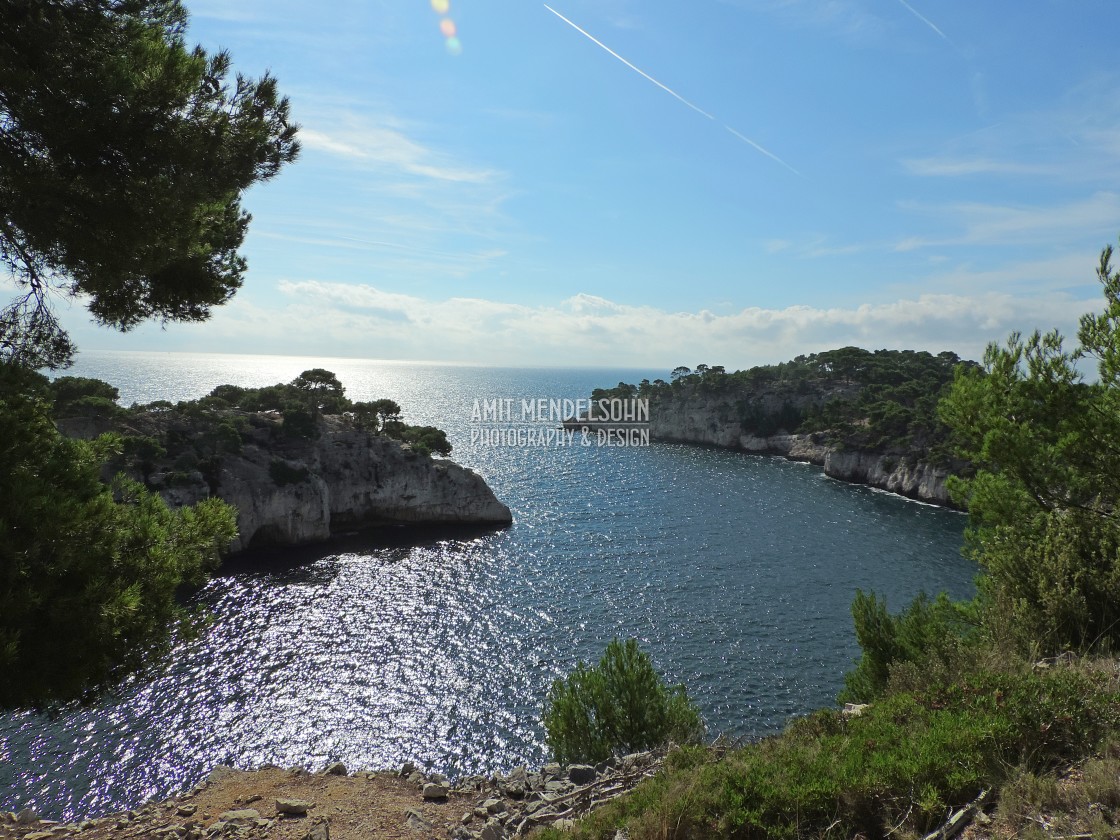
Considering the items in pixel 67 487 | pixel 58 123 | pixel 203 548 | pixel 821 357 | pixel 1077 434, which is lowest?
pixel 203 548

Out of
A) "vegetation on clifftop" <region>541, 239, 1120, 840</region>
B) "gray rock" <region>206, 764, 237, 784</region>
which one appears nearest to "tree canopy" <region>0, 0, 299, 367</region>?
"vegetation on clifftop" <region>541, 239, 1120, 840</region>

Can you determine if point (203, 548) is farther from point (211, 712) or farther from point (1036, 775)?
point (211, 712)

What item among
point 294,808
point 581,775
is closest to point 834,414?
point 581,775

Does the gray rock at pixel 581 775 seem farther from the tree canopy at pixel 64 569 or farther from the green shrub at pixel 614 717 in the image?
the tree canopy at pixel 64 569

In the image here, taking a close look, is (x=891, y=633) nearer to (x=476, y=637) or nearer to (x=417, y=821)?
(x=417, y=821)

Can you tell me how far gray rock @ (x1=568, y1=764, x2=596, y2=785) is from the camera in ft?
38.5

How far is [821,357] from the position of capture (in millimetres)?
128875

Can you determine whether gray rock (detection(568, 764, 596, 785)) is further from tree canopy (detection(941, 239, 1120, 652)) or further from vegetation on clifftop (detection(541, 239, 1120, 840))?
tree canopy (detection(941, 239, 1120, 652))

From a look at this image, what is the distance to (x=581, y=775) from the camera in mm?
11891

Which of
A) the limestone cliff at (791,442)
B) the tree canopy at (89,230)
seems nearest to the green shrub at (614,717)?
the tree canopy at (89,230)

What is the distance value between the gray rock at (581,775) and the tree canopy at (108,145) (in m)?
12.1

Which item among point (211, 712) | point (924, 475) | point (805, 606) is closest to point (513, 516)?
point (805, 606)

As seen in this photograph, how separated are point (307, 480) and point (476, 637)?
26693mm

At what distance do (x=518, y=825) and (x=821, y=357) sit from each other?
134m
